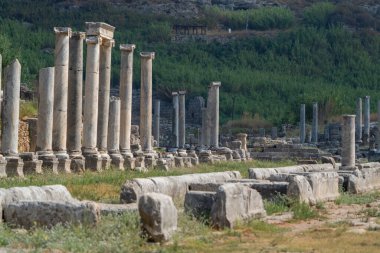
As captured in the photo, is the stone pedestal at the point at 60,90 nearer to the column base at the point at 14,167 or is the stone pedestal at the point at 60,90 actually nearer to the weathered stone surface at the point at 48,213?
the column base at the point at 14,167

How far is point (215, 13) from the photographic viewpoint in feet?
386

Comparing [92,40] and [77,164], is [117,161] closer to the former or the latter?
[77,164]

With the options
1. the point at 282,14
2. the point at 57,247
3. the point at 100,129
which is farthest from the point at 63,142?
the point at 282,14

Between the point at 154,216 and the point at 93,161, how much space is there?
1632cm

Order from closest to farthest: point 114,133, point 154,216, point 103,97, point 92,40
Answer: point 154,216 → point 92,40 → point 103,97 → point 114,133

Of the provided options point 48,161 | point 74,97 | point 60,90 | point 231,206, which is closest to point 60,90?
point 60,90

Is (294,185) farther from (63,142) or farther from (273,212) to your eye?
(63,142)

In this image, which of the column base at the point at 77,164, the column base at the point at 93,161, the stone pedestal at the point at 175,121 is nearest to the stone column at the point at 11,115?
the column base at the point at 77,164

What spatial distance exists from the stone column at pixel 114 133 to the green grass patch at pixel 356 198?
8.21 metres

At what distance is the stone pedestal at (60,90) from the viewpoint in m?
30.4

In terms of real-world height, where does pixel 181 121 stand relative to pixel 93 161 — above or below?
above

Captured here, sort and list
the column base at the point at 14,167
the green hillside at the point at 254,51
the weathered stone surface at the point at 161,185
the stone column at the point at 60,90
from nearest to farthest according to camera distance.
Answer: the weathered stone surface at the point at 161,185
the column base at the point at 14,167
the stone column at the point at 60,90
the green hillside at the point at 254,51

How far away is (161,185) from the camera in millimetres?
20969

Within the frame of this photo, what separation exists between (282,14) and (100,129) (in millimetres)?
81741
